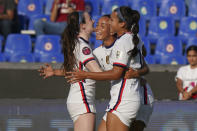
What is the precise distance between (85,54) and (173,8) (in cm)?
619

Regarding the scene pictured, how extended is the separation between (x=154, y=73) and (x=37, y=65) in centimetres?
196

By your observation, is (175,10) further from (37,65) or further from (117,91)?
(117,91)

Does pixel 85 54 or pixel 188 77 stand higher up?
pixel 85 54

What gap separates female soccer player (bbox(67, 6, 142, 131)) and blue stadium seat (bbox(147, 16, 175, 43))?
5310 mm

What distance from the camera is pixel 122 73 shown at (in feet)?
11.1

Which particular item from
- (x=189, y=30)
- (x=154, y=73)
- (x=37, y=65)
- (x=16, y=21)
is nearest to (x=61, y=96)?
(x=37, y=65)

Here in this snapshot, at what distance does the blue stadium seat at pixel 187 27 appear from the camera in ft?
29.2

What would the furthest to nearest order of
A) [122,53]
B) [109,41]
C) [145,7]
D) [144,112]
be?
[145,7], [109,41], [144,112], [122,53]

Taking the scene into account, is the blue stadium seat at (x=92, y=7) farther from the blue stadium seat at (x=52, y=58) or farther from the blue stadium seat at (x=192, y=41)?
the blue stadium seat at (x=192, y=41)

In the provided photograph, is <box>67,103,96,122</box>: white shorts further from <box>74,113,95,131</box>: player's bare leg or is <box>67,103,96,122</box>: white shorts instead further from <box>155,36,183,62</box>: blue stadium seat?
<box>155,36,183,62</box>: blue stadium seat

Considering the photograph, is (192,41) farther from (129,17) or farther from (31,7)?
(129,17)

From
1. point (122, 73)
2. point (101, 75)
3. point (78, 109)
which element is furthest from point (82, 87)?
point (122, 73)

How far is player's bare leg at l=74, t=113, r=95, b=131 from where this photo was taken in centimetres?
372

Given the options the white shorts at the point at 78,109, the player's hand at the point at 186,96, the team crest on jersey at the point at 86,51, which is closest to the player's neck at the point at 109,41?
the team crest on jersey at the point at 86,51
